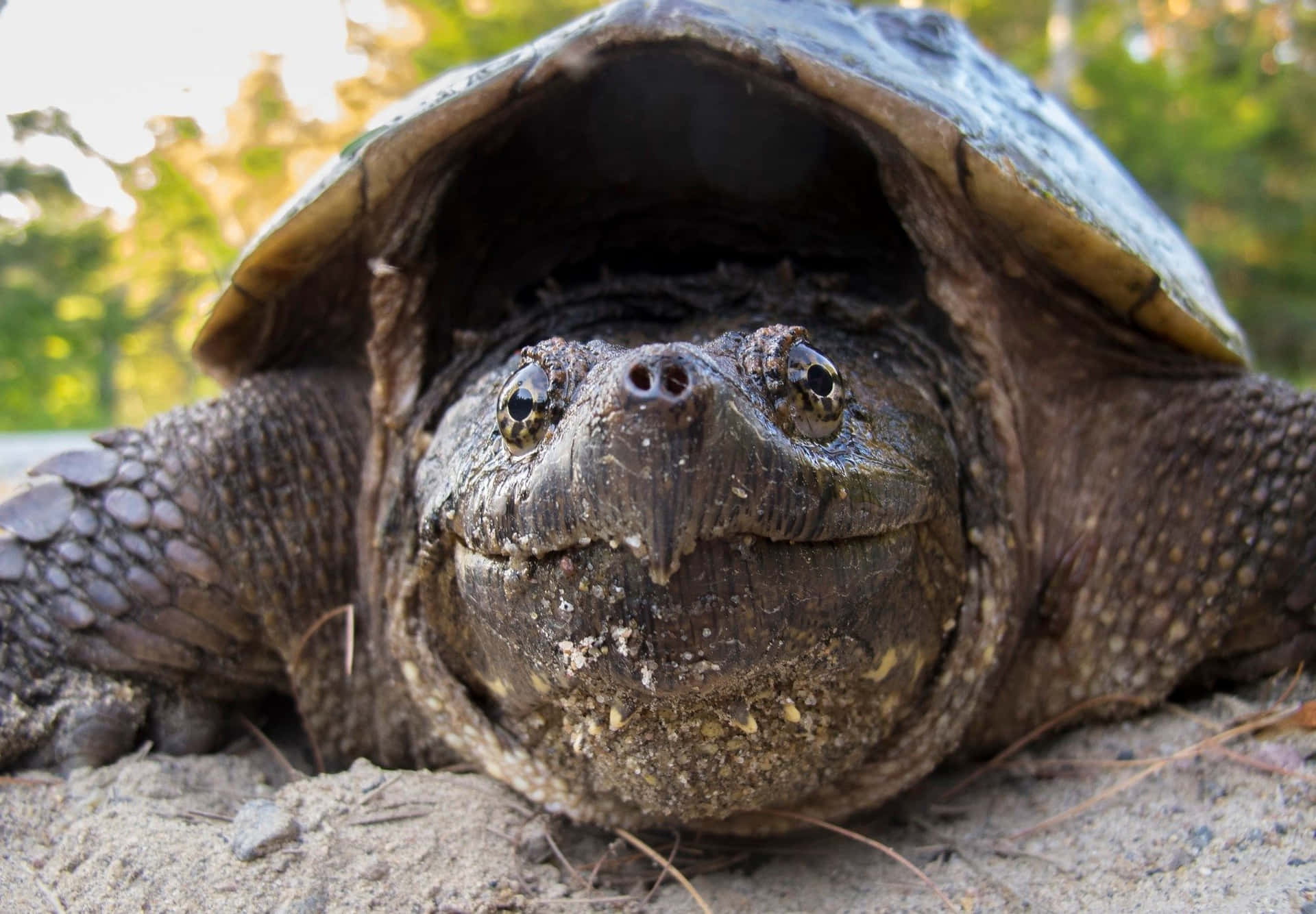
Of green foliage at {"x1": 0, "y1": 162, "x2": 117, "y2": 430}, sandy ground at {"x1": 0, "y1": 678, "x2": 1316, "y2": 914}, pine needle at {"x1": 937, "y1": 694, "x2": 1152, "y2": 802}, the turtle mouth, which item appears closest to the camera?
the turtle mouth

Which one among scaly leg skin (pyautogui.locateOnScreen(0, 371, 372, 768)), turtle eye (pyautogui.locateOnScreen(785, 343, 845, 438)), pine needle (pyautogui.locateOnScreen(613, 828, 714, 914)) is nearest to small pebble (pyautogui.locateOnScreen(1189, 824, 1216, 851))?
pine needle (pyautogui.locateOnScreen(613, 828, 714, 914))

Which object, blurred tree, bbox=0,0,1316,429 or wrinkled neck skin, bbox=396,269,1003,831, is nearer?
wrinkled neck skin, bbox=396,269,1003,831

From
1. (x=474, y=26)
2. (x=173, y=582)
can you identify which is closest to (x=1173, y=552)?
(x=173, y=582)

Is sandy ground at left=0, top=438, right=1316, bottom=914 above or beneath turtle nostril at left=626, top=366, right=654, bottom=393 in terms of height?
beneath

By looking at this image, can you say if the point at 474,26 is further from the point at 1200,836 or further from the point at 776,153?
the point at 1200,836

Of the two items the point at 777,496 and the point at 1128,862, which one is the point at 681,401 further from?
the point at 1128,862

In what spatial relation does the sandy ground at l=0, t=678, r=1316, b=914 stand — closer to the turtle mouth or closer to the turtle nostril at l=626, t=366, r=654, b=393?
the turtle mouth

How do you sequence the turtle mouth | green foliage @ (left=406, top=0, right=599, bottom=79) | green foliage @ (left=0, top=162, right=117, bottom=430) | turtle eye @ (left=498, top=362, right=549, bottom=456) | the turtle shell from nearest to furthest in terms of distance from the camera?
1. the turtle mouth
2. turtle eye @ (left=498, top=362, right=549, bottom=456)
3. the turtle shell
4. green foliage @ (left=406, top=0, right=599, bottom=79)
5. green foliage @ (left=0, top=162, right=117, bottom=430)
